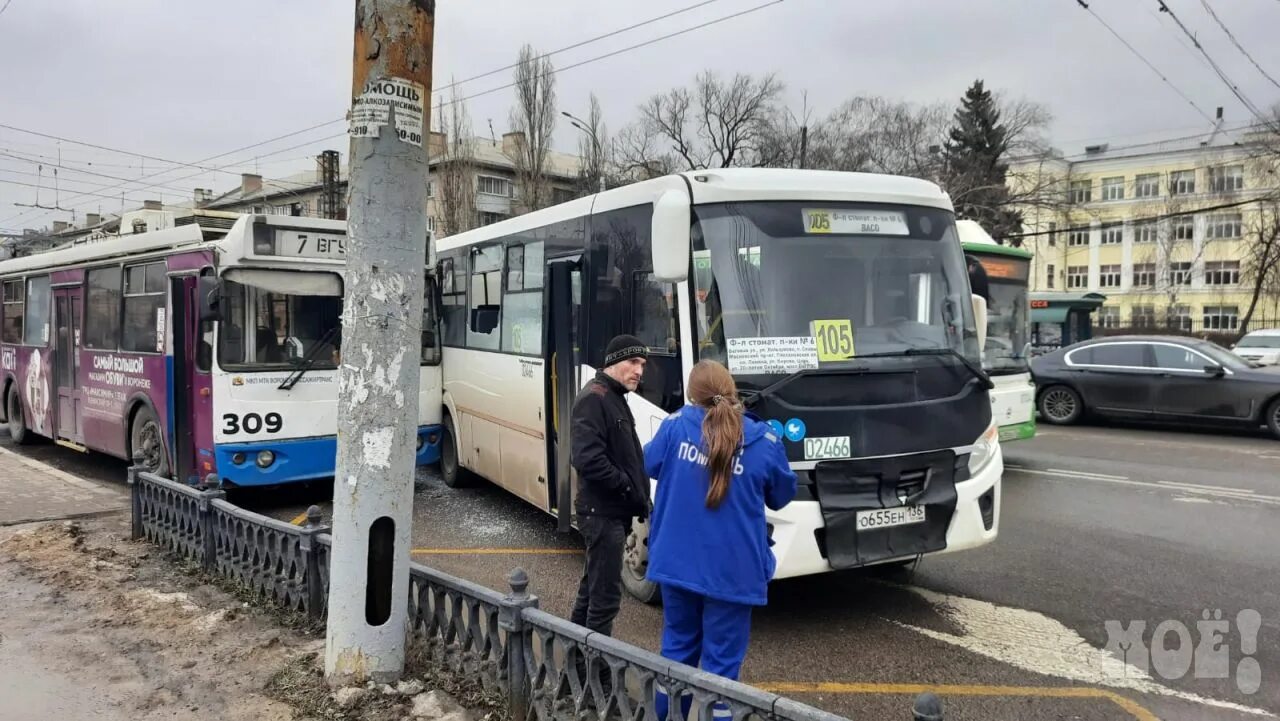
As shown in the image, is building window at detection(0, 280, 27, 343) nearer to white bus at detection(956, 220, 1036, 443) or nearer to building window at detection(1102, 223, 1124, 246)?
white bus at detection(956, 220, 1036, 443)

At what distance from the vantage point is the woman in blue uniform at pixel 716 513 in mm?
3432

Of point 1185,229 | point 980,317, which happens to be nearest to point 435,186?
point 980,317

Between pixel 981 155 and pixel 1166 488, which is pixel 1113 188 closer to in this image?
pixel 981 155

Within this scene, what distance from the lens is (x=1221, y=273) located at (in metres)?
59.2

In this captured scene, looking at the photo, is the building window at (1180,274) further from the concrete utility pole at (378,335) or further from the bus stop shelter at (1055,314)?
the concrete utility pole at (378,335)

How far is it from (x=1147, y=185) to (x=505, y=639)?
228 feet

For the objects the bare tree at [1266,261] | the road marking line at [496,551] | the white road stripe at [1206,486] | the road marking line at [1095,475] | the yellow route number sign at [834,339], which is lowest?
the road marking line at [496,551]

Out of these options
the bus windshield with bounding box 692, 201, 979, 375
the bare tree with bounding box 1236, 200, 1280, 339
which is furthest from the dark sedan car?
the bare tree with bounding box 1236, 200, 1280, 339

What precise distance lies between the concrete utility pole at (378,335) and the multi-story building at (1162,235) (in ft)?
186

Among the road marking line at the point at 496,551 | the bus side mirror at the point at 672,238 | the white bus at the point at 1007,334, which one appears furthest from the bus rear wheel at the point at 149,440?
the white bus at the point at 1007,334

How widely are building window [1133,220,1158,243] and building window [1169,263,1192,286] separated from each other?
7.61ft

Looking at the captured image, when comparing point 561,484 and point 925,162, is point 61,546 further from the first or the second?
point 925,162

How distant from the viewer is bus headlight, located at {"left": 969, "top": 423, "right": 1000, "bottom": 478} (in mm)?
5566

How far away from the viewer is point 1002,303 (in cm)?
1272
